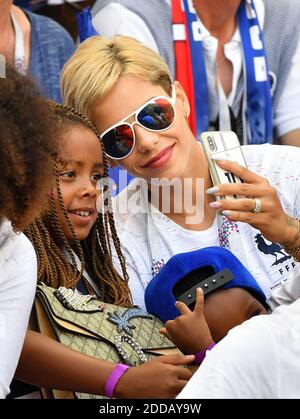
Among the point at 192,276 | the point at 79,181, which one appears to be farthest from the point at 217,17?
the point at 192,276

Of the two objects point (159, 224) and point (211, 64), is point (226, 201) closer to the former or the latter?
point (159, 224)

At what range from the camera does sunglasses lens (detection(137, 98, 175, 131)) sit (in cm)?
336

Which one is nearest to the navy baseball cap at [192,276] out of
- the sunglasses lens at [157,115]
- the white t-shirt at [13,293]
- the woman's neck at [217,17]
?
the white t-shirt at [13,293]

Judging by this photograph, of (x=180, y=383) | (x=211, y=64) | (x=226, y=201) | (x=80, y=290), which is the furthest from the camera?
(x=211, y=64)

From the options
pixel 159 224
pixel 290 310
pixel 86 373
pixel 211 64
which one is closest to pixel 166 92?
pixel 159 224

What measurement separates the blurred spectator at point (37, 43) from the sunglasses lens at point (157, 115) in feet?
2.38

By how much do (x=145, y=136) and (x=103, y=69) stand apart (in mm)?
286

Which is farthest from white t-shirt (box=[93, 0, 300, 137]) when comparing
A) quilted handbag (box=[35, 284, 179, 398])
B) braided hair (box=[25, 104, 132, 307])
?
quilted handbag (box=[35, 284, 179, 398])

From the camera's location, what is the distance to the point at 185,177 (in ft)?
11.4

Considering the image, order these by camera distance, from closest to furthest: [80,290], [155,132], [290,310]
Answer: [290,310]
[80,290]
[155,132]

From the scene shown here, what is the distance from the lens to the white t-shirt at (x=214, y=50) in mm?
4098

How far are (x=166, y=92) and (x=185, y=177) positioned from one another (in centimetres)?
30

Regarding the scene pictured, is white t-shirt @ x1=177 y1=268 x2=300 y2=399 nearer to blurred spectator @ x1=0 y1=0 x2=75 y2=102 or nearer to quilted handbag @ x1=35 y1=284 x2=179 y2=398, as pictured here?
quilted handbag @ x1=35 y1=284 x2=179 y2=398

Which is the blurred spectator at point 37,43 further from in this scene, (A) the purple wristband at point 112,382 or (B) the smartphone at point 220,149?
(A) the purple wristband at point 112,382
